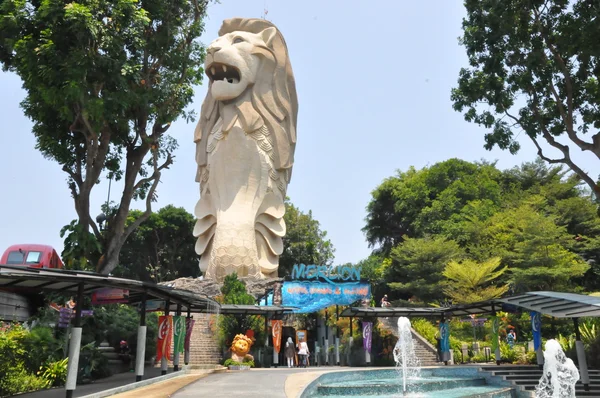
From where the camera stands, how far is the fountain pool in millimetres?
12281

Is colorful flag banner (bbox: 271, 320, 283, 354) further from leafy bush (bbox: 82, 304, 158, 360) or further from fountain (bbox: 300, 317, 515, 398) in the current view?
fountain (bbox: 300, 317, 515, 398)

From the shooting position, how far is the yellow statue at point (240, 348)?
1878 cm

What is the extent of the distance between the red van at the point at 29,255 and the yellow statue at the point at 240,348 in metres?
8.02

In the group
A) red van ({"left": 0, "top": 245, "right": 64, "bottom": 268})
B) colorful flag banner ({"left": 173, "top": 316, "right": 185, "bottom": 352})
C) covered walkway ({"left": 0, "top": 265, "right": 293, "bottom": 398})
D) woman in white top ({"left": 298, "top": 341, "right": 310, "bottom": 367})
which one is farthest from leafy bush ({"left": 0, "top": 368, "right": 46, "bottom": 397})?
woman in white top ({"left": 298, "top": 341, "right": 310, "bottom": 367})

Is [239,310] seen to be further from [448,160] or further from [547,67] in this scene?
[448,160]

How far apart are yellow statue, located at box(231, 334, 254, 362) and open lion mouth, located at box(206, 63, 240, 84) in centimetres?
2023

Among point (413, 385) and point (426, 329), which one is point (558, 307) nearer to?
point (413, 385)

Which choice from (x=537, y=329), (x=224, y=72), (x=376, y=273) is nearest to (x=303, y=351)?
(x=537, y=329)

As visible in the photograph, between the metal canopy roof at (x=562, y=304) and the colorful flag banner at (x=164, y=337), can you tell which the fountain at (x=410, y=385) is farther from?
the colorful flag banner at (x=164, y=337)

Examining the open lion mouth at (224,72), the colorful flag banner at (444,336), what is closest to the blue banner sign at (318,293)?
the colorful flag banner at (444,336)

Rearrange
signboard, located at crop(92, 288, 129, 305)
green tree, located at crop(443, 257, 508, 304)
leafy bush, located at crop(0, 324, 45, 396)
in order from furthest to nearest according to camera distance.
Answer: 1. green tree, located at crop(443, 257, 508, 304)
2. signboard, located at crop(92, 288, 129, 305)
3. leafy bush, located at crop(0, 324, 45, 396)

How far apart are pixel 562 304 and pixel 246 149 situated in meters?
24.4

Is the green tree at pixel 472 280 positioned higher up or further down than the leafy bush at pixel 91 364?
higher up

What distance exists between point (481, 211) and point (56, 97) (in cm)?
3090
